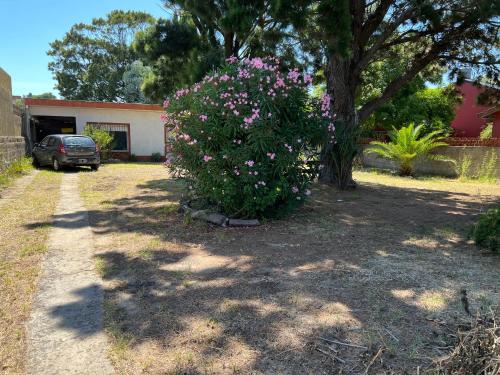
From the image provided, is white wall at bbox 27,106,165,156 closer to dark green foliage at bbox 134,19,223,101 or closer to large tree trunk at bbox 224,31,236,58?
dark green foliage at bbox 134,19,223,101

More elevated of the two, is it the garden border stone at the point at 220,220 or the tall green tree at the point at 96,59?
the tall green tree at the point at 96,59

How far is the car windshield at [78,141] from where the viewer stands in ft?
50.3

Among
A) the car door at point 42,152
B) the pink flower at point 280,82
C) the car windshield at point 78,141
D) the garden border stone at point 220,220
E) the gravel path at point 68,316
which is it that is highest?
the pink flower at point 280,82

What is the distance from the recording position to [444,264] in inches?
182

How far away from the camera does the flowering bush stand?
6031 millimetres

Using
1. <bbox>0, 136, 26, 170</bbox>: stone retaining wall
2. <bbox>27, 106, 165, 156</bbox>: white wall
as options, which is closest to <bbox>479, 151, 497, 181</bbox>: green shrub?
<bbox>27, 106, 165, 156</bbox>: white wall

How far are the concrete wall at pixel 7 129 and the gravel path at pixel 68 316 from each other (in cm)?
864

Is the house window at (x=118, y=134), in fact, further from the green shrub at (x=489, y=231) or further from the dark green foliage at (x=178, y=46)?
the green shrub at (x=489, y=231)

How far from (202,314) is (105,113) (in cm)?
2006

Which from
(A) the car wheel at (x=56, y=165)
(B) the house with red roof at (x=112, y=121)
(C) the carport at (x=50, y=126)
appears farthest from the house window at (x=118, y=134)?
(A) the car wheel at (x=56, y=165)

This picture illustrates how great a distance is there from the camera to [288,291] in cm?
381

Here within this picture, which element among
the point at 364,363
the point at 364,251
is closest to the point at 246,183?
the point at 364,251

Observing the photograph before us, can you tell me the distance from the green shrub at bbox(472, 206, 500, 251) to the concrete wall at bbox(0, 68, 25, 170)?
479 inches

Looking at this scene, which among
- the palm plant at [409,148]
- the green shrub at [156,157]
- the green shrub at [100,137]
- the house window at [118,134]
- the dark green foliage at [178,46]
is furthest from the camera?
the green shrub at [156,157]
